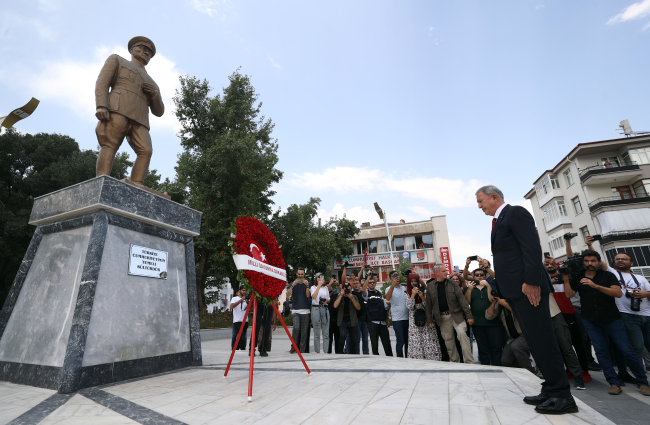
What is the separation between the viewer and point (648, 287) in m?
5.25

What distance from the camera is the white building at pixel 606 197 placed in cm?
2427

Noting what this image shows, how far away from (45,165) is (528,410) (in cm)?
2408

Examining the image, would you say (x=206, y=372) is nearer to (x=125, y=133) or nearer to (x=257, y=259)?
(x=257, y=259)

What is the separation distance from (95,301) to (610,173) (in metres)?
33.5

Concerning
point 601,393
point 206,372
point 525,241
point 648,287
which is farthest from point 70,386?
point 648,287

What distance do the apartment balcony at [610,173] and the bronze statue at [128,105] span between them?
31.7m

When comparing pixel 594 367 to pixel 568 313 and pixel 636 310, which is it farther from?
pixel 636 310

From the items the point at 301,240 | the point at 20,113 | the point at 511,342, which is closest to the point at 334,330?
the point at 511,342

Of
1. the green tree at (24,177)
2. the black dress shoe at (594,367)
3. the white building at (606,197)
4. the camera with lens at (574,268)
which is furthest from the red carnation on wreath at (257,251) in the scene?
the white building at (606,197)

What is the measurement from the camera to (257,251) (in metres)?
4.37

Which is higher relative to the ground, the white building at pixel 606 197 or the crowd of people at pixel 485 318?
the white building at pixel 606 197

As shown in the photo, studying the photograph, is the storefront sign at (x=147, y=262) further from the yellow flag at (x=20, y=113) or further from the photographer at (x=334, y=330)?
the photographer at (x=334, y=330)

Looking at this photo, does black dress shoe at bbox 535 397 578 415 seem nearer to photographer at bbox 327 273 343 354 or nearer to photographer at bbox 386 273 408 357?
photographer at bbox 386 273 408 357

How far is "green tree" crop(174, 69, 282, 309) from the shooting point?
1820 cm
